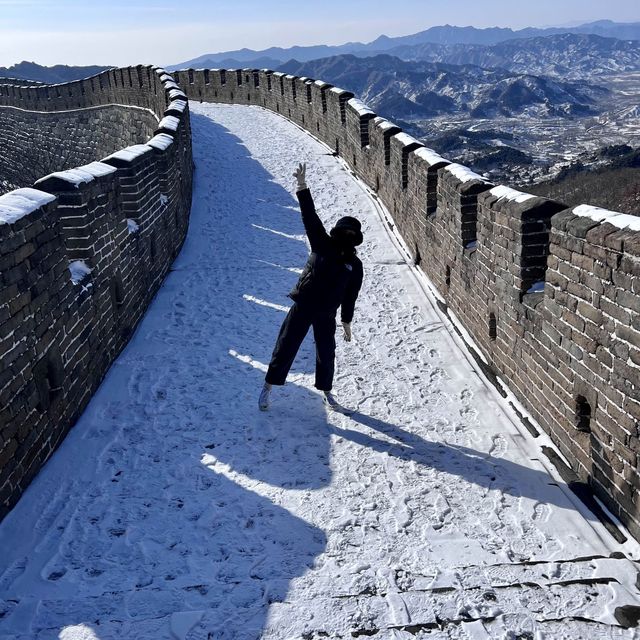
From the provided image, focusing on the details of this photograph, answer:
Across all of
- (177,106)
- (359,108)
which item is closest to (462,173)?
(359,108)

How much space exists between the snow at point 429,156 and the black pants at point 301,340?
3341mm

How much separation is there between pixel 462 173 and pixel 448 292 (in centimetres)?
129

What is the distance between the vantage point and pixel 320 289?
4.69m

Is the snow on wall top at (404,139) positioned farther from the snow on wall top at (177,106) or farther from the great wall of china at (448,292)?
the snow on wall top at (177,106)

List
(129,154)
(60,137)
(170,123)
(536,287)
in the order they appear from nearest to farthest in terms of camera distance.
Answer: (536,287) → (129,154) → (170,123) → (60,137)

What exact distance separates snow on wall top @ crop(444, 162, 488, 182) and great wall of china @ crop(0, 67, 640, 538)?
0.02 meters

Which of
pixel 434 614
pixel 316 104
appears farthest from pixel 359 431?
pixel 316 104

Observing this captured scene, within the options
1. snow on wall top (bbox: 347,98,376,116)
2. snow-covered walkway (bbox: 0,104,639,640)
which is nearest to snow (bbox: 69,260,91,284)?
snow-covered walkway (bbox: 0,104,639,640)

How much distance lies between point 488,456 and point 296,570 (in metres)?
1.68

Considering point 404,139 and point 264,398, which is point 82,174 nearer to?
point 264,398

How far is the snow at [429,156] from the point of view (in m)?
7.52

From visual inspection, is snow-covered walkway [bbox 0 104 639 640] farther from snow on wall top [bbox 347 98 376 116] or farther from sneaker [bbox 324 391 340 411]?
snow on wall top [bbox 347 98 376 116]

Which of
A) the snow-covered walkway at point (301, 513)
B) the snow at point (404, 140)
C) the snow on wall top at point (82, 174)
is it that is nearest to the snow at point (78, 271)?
the snow on wall top at point (82, 174)

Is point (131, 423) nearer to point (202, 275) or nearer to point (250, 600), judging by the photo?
point (250, 600)
